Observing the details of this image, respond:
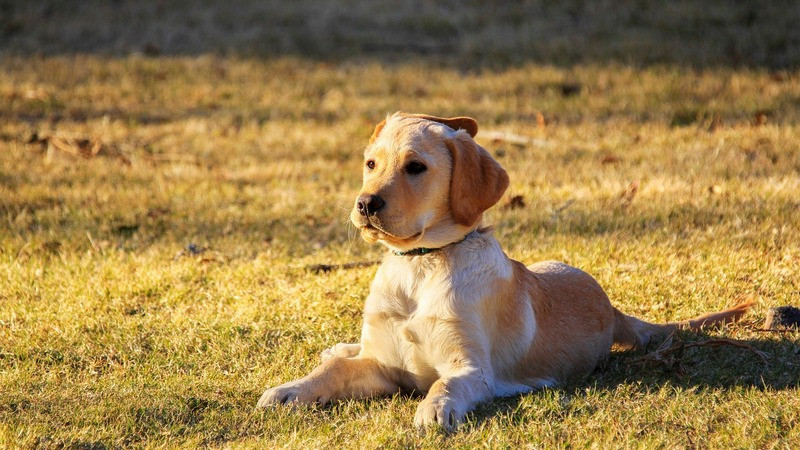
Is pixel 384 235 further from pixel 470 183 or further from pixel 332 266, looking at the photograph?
pixel 332 266

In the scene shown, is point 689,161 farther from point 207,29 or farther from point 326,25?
point 207,29

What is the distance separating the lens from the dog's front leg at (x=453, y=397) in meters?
4.22

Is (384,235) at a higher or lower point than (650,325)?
higher

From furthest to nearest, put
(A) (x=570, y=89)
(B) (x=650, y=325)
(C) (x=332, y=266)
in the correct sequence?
(A) (x=570, y=89)
(C) (x=332, y=266)
(B) (x=650, y=325)

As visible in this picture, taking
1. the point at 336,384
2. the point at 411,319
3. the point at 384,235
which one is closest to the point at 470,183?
the point at 384,235

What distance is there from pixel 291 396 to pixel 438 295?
0.83 meters

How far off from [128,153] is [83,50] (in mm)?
5020

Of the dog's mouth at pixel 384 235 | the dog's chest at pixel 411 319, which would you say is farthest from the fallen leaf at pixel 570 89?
the dog's mouth at pixel 384 235

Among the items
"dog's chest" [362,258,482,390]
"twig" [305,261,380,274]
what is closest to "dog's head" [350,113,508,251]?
"dog's chest" [362,258,482,390]

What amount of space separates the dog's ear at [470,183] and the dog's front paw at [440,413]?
0.85 meters

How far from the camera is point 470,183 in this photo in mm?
4625

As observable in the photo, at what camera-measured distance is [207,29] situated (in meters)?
15.6

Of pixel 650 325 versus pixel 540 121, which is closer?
pixel 650 325

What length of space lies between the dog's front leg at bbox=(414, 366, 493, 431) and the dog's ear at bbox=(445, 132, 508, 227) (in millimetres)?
704
